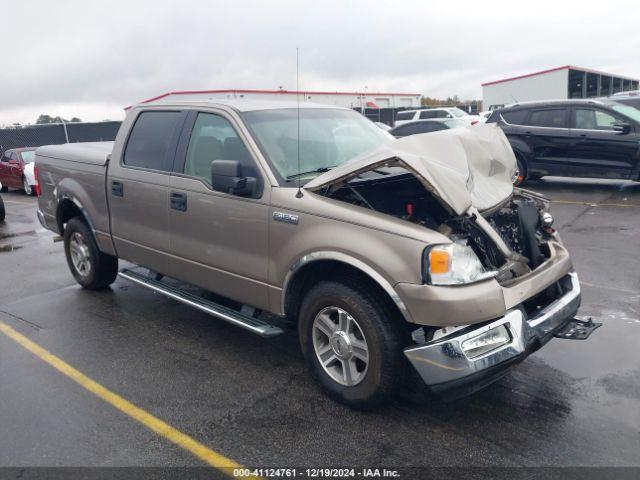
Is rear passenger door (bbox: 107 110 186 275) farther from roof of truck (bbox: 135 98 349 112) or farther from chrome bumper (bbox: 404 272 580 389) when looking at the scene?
chrome bumper (bbox: 404 272 580 389)

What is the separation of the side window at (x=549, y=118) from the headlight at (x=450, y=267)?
370 inches

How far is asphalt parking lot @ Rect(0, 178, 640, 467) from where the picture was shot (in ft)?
10.9

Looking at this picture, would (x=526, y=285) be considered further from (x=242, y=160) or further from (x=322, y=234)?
(x=242, y=160)

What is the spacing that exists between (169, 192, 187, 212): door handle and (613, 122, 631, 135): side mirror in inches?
361

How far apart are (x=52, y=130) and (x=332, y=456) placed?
24.7 meters

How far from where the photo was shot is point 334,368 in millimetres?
3891

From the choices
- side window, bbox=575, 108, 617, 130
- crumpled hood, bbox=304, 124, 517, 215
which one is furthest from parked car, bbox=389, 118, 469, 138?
crumpled hood, bbox=304, 124, 517, 215

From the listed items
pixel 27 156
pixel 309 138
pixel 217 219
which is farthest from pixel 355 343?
pixel 27 156

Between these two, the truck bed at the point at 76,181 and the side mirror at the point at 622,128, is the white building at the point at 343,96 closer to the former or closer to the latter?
the side mirror at the point at 622,128

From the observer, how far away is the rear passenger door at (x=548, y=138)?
11.6 meters

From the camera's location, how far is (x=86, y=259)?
20.7 ft

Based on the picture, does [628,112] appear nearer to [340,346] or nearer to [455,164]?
[455,164]

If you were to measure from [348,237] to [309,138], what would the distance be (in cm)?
136

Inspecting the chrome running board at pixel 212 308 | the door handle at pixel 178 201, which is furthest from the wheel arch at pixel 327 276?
the door handle at pixel 178 201
